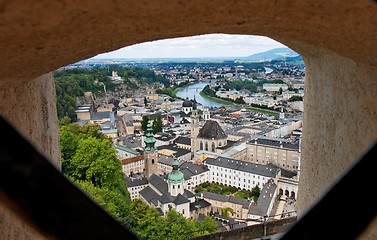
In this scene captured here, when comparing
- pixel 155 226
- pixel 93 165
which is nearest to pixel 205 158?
pixel 155 226

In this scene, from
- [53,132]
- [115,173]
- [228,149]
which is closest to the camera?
[53,132]

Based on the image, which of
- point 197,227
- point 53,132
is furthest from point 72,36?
point 197,227

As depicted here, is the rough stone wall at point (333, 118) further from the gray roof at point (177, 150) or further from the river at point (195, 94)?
the river at point (195, 94)

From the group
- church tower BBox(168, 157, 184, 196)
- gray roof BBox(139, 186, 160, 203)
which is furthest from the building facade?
gray roof BBox(139, 186, 160, 203)

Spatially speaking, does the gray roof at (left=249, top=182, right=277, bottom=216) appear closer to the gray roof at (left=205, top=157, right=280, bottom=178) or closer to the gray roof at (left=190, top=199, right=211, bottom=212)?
the gray roof at (left=205, top=157, right=280, bottom=178)

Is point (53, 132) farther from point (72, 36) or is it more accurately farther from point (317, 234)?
point (317, 234)
